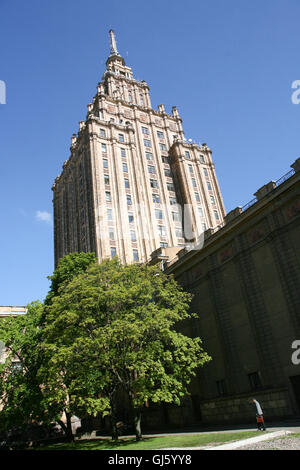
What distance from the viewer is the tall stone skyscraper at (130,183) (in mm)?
59581

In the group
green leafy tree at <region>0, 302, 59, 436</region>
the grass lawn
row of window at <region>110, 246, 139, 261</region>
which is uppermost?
row of window at <region>110, 246, 139, 261</region>

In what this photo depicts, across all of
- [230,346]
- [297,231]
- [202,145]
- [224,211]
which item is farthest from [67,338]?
[202,145]

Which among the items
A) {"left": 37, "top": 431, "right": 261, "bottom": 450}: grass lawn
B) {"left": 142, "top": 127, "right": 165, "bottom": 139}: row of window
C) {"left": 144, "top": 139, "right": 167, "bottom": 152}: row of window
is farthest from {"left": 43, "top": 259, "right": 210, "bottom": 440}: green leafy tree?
{"left": 142, "top": 127, "right": 165, "bottom": 139}: row of window

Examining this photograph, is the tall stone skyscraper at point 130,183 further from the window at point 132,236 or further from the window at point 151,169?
the window at point 132,236

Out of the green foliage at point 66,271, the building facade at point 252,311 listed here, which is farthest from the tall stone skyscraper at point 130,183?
the building facade at point 252,311

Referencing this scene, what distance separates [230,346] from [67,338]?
13871 mm

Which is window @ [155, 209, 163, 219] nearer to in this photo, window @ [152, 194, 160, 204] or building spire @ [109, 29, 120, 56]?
window @ [152, 194, 160, 204]

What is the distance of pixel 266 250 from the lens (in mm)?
27219

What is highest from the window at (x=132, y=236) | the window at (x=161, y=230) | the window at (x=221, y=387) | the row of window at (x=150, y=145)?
the row of window at (x=150, y=145)

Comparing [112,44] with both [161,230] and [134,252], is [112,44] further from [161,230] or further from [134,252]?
[134,252]

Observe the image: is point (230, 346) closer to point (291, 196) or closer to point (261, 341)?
point (261, 341)

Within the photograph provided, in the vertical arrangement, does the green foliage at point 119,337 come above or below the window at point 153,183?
below

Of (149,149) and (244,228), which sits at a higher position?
(149,149)

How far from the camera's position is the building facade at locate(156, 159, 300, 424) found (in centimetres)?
2436
